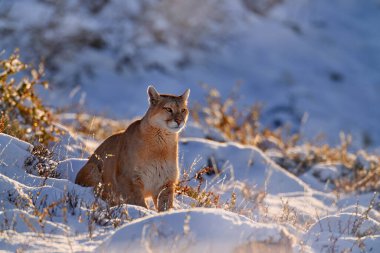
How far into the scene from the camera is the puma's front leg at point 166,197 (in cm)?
604

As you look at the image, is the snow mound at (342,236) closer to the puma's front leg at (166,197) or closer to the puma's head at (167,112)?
the puma's front leg at (166,197)

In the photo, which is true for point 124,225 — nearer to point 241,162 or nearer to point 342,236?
point 342,236

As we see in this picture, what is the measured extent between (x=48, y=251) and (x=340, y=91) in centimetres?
2117

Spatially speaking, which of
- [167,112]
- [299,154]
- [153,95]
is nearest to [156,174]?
[167,112]

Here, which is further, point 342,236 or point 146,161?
point 146,161

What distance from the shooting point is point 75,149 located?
8.27 meters

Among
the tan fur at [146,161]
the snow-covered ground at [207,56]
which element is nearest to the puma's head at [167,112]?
the tan fur at [146,161]

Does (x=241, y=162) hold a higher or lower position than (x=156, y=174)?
lower

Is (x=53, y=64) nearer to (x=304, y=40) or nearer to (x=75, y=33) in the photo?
(x=75, y=33)

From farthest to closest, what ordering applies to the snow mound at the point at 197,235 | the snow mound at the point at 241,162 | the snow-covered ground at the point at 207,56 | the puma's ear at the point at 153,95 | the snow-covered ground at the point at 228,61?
1. the snow-covered ground at the point at 207,56
2. the snow-covered ground at the point at 228,61
3. the snow mound at the point at 241,162
4. the puma's ear at the point at 153,95
5. the snow mound at the point at 197,235

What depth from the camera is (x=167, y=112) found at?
6512 mm

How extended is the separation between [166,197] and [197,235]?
2267mm

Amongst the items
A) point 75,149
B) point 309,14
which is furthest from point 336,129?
point 75,149

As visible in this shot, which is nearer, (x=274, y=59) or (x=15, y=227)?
(x=15, y=227)
